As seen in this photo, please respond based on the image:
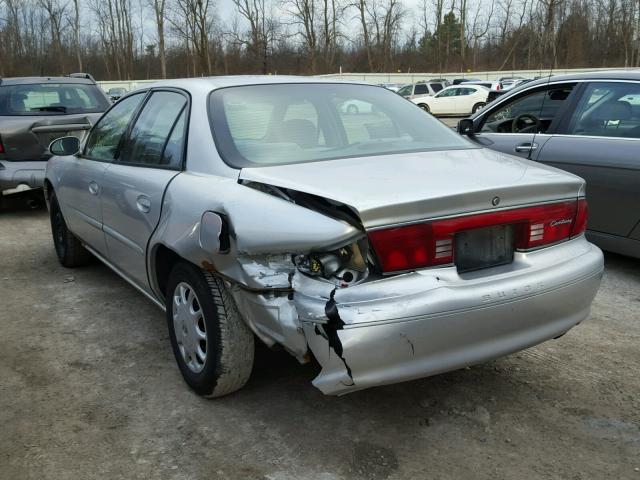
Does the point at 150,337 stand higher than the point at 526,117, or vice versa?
the point at 526,117

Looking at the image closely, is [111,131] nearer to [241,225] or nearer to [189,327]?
[189,327]

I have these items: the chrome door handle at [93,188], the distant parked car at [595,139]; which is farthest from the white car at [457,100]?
the chrome door handle at [93,188]

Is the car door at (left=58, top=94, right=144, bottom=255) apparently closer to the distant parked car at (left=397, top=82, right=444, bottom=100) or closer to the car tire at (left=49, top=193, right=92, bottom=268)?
the car tire at (left=49, top=193, right=92, bottom=268)

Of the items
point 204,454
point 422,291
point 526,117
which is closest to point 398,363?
point 422,291

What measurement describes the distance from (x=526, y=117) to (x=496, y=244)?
11.5 ft

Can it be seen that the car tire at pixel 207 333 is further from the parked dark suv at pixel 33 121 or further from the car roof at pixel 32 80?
the car roof at pixel 32 80

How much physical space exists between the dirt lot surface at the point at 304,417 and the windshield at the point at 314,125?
3.91 feet

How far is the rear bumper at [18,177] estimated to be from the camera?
7199mm

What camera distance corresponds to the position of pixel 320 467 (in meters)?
2.45

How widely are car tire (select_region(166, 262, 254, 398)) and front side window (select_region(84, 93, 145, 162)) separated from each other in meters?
1.37

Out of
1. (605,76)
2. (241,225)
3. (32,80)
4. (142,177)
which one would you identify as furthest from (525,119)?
→ (32,80)

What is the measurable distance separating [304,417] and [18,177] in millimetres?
5851

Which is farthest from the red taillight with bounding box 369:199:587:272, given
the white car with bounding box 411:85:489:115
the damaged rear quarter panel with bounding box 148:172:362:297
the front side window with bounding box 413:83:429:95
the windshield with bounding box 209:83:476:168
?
the front side window with bounding box 413:83:429:95

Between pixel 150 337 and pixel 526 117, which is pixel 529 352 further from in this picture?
pixel 526 117
